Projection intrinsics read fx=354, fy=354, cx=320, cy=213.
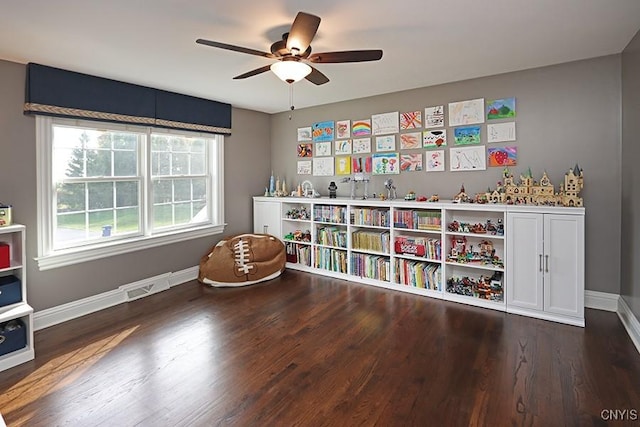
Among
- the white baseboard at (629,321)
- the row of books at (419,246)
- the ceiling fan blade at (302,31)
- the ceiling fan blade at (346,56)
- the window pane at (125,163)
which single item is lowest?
the white baseboard at (629,321)

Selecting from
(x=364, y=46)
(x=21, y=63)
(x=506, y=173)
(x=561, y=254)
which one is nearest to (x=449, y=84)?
(x=506, y=173)

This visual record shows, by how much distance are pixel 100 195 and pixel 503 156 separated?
4253mm

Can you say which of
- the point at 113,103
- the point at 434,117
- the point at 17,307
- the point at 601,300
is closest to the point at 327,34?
the point at 434,117

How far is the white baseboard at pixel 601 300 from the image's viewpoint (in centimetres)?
330

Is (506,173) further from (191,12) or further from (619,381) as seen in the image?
(191,12)

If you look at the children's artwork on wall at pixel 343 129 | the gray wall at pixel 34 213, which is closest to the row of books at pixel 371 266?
the children's artwork on wall at pixel 343 129

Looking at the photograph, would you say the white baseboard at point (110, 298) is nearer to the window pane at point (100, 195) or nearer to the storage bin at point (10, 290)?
the storage bin at point (10, 290)

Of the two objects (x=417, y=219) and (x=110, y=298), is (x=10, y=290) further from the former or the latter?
→ (x=417, y=219)

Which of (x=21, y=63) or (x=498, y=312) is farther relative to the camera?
(x=498, y=312)

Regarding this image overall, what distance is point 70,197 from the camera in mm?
3484

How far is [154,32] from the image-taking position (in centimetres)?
252

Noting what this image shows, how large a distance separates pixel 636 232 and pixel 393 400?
7.65 ft

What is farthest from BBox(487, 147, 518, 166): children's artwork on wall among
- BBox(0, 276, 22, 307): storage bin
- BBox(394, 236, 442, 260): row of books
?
BBox(0, 276, 22, 307): storage bin

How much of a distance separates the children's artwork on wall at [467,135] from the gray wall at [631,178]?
1219 mm
